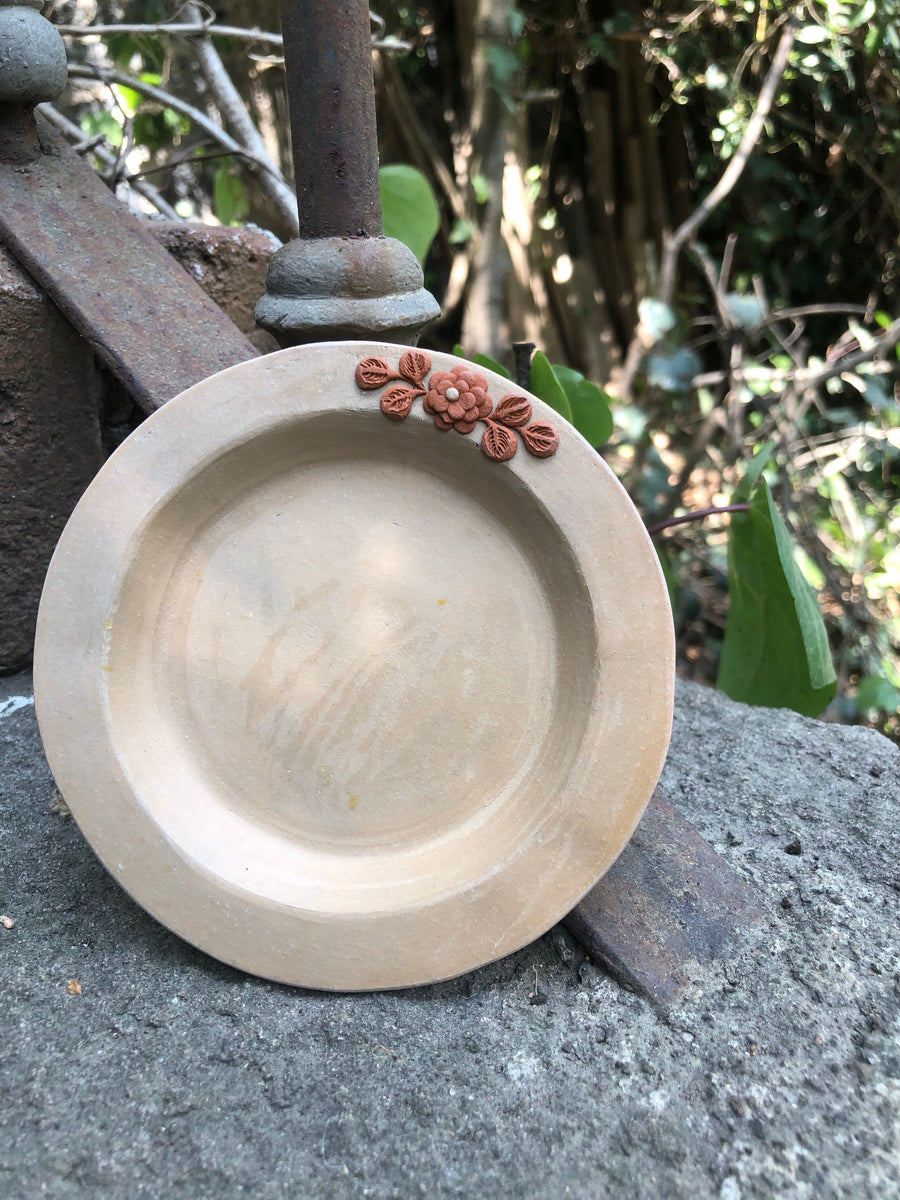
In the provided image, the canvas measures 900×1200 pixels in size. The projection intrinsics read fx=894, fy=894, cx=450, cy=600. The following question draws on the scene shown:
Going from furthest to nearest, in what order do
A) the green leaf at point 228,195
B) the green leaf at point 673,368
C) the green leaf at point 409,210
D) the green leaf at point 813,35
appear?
the green leaf at point 673,368, the green leaf at point 813,35, the green leaf at point 228,195, the green leaf at point 409,210

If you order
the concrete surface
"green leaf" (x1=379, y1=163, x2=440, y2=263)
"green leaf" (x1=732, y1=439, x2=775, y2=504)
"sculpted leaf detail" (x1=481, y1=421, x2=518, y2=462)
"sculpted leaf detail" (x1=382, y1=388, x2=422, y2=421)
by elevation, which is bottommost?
the concrete surface

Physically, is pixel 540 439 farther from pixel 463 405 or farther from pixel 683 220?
pixel 683 220

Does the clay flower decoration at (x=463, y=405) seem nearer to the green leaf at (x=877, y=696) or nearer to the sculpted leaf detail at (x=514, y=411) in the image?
the sculpted leaf detail at (x=514, y=411)

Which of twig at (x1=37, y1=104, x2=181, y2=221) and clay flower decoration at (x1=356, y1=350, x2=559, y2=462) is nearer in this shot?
clay flower decoration at (x1=356, y1=350, x2=559, y2=462)

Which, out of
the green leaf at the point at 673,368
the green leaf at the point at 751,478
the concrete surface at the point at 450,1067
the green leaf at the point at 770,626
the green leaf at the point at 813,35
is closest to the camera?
the concrete surface at the point at 450,1067

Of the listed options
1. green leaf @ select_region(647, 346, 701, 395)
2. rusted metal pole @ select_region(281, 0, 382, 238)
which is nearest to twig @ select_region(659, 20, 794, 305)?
green leaf @ select_region(647, 346, 701, 395)

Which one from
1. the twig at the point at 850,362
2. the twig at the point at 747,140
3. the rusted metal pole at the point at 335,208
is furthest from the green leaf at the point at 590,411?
the twig at the point at 850,362

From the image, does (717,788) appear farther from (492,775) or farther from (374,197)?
(374,197)

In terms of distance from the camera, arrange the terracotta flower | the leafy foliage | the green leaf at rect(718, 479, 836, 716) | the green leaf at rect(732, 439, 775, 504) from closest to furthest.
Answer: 1. the terracotta flower
2. the green leaf at rect(718, 479, 836, 716)
3. the green leaf at rect(732, 439, 775, 504)
4. the leafy foliage

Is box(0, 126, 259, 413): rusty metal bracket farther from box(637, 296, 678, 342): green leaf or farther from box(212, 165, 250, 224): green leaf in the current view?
box(637, 296, 678, 342): green leaf
